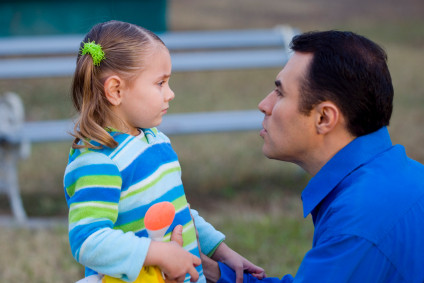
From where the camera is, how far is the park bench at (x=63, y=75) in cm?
467

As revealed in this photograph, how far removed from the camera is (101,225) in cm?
160

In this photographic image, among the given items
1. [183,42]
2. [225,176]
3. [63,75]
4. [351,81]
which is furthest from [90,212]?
[183,42]

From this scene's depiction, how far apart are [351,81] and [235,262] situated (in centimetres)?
72

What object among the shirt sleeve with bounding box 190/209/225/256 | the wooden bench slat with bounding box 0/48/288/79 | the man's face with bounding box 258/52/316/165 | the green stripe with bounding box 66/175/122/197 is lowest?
the wooden bench slat with bounding box 0/48/288/79

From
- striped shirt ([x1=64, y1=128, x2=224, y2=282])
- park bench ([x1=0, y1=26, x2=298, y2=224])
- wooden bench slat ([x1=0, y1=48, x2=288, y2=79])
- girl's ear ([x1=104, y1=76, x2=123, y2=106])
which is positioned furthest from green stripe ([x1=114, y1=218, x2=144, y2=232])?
wooden bench slat ([x1=0, y1=48, x2=288, y2=79])

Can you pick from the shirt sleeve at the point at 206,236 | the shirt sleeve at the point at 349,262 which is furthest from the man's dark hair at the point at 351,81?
the shirt sleeve at the point at 206,236

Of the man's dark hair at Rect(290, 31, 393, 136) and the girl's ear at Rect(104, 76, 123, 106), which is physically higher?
the man's dark hair at Rect(290, 31, 393, 136)

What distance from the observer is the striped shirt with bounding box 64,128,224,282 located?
1597 millimetres

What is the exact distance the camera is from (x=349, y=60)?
5.74 feet

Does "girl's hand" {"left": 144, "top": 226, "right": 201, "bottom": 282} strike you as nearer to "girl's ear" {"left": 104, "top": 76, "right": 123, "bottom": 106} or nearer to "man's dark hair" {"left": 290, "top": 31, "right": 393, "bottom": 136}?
"girl's ear" {"left": 104, "top": 76, "right": 123, "bottom": 106}

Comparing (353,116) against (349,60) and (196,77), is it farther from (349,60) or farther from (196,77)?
(196,77)

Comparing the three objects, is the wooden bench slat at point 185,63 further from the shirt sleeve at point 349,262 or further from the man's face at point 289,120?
the shirt sleeve at point 349,262

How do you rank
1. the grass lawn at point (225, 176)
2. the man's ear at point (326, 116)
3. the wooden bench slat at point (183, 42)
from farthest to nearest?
the wooden bench slat at point (183, 42), the grass lawn at point (225, 176), the man's ear at point (326, 116)

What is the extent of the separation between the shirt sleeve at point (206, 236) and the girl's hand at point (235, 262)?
0.09 ft
